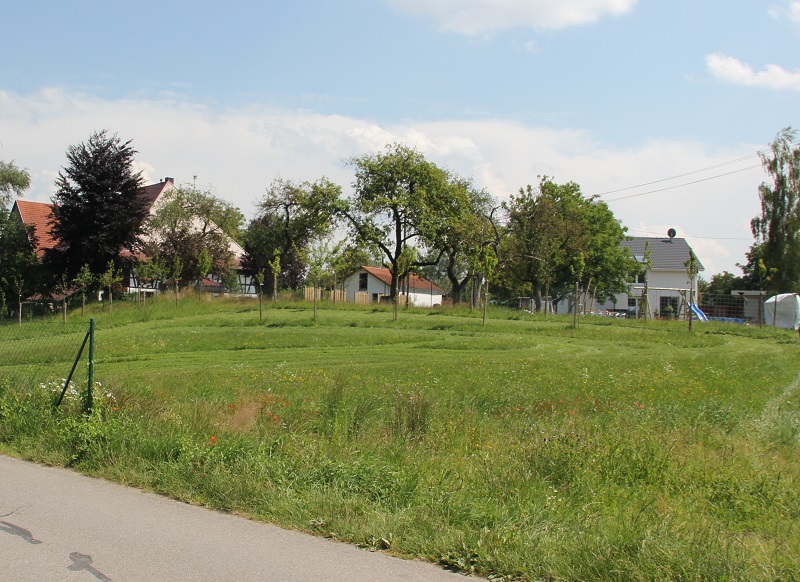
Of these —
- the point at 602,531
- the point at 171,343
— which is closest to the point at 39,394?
the point at 602,531

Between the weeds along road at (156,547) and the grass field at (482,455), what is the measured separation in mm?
277

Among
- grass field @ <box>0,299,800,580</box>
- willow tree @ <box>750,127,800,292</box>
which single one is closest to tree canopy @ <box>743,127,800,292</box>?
willow tree @ <box>750,127,800,292</box>

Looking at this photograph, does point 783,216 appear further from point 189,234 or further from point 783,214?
point 189,234

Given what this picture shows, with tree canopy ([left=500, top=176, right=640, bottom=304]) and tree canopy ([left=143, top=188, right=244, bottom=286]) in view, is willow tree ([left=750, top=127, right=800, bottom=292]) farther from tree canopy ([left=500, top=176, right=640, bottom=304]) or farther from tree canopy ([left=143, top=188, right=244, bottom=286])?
tree canopy ([left=143, top=188, right=244, bottom=286])

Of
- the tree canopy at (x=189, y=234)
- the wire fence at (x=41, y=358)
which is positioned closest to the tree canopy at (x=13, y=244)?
the tree canopy at (x=189, y=234)

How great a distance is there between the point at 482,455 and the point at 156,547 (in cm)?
374

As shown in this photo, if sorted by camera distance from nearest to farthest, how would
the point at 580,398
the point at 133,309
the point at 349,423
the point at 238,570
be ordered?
the point at 238,570, the point at 349,423, the point at 580,398, the point at 133,309

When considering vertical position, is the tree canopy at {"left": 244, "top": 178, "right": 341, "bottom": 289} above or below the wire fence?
above

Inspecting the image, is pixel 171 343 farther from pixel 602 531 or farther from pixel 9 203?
pixel 9 203

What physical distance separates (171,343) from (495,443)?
59.7ft

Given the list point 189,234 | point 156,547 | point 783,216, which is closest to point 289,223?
point 189,234

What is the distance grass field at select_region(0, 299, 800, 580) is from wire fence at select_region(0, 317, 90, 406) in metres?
0.16

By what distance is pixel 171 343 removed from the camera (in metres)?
24.7

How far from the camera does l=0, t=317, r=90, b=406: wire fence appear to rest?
11383mm
